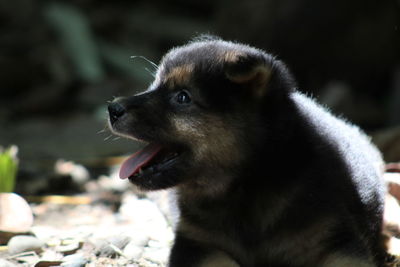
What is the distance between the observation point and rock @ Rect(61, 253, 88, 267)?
3.94m

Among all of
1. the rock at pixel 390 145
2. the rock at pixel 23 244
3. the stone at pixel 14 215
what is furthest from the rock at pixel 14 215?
the rock at pixel 390 145

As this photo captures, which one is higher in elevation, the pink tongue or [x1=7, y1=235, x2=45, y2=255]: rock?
the pink tongue

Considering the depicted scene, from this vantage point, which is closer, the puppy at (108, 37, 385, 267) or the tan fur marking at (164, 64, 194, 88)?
the puppy at (108, 37, 385, 267)

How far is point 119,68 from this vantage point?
11.2 metres

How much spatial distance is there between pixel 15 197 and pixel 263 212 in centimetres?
181

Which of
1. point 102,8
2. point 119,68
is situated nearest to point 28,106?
point 119,68

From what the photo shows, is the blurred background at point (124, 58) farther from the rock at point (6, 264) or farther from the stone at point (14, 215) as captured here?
the rock at point (6, 264)

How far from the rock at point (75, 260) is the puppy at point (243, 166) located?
0.52 m

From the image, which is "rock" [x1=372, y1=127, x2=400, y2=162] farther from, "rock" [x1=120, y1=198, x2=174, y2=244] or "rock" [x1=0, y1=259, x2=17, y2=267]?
"rock" [x1=0, y1=259, x2=17, y2=267]

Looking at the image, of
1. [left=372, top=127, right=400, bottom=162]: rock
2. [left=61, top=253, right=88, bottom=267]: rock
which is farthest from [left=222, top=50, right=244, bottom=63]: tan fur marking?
[left=372, top=127, right=400, bottom=162]: rock

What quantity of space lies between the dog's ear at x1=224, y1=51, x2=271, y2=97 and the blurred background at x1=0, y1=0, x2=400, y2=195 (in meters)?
2.79

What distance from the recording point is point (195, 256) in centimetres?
381

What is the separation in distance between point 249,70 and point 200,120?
1.15 ft

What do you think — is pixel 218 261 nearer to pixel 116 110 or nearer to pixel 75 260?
pixel 75 260
